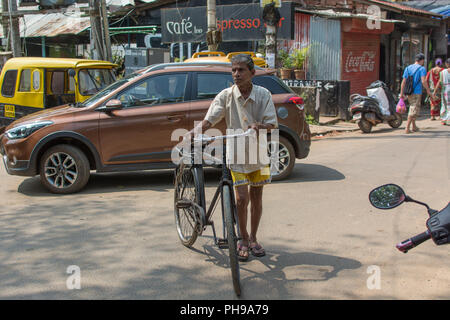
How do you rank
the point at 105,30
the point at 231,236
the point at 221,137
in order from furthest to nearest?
the point at 105,30
the point at 221,137
the point at 231,236

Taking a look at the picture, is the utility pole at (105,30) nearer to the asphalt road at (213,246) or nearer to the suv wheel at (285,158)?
the asphalt road at (213,246)

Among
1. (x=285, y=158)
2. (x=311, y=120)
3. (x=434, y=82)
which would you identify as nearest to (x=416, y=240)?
(x=285, y=158)

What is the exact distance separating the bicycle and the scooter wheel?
929 centimetres

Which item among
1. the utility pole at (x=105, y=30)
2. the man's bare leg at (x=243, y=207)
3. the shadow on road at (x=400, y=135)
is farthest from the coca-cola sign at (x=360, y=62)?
the man's bare leg at (x=243, y=207)

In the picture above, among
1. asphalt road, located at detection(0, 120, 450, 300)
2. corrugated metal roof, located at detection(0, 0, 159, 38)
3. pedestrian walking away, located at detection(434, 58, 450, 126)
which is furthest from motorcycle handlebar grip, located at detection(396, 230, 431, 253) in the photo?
corrugated metal roof, located at detection(0, 0, 159, 38)

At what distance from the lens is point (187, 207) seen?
495cm

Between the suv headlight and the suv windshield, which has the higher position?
the suv windshield

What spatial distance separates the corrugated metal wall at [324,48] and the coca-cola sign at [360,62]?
27.3 inches

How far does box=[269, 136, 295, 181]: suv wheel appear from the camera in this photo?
26.2 ft

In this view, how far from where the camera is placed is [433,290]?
13.5 ft

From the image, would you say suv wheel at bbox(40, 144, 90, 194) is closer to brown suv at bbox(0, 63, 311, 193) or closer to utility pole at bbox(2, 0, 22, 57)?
brown suv at bbox(0, 63, 311, 193)

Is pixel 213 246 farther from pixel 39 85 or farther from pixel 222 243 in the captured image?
pixel 39 85

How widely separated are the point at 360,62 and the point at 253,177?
1558 cm
